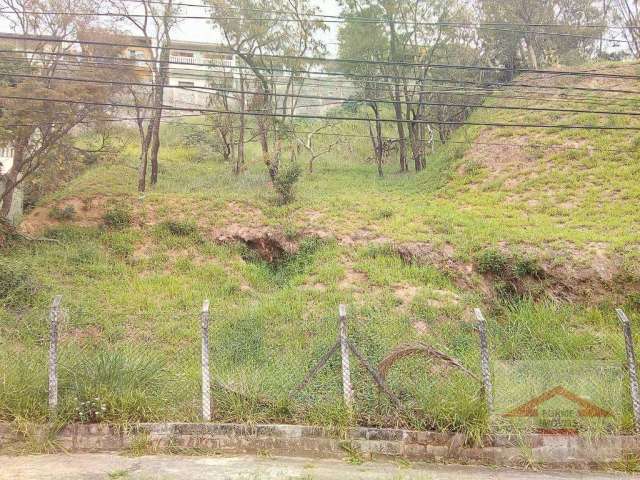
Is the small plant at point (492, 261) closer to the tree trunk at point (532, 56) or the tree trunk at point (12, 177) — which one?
the tree trunk at point (12, 177)

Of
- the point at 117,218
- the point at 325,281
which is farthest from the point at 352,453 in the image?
the point at 117,218

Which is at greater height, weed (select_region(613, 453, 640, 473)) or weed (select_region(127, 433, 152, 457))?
weed (select_region(127, 433, 152, 457))

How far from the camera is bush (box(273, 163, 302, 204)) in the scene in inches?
667

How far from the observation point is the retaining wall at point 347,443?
566 centimetres

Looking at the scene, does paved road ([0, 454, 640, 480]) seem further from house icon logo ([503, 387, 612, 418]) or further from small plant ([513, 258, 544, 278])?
small plant ([513, 258, 544, 278])

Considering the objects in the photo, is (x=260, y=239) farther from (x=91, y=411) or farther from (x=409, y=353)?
(x=91, y=411)

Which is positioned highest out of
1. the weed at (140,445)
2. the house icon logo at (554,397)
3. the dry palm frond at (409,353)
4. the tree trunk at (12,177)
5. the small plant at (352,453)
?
the tree trunk at (12,177)

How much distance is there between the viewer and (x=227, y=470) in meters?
5.23

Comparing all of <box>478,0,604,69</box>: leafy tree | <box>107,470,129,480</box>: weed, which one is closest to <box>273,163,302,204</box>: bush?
<box>107,470,129,480</box>: weed

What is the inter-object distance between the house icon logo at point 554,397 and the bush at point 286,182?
38.7ft

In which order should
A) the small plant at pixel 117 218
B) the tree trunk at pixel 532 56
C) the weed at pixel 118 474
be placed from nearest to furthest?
the weed at pixel 118 474, the small plant at pixel 117 218, the tree trunk at pixel 532 56

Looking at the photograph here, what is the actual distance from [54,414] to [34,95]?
9.89 m

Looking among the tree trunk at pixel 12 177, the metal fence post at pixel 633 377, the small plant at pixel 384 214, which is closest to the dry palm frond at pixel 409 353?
the metal fence post at pixel 633 377

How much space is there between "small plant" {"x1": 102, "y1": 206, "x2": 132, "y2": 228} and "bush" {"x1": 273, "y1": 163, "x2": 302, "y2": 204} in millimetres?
4573
